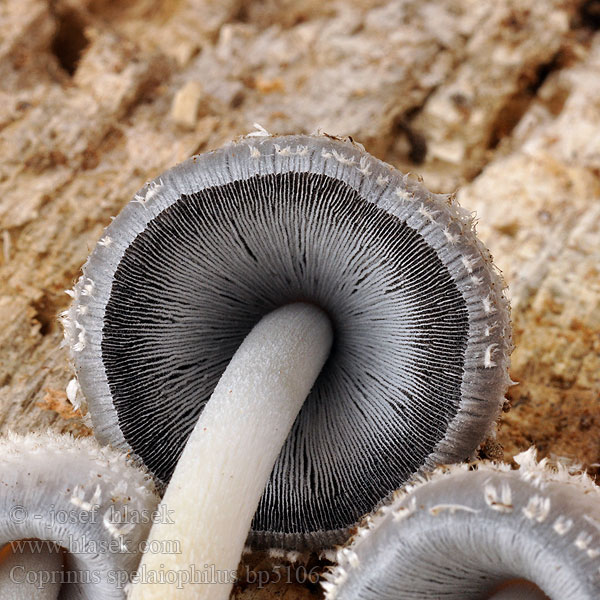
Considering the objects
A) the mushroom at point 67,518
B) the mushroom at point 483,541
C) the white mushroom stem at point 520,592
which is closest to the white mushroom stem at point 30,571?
the mushroom at point 67,518

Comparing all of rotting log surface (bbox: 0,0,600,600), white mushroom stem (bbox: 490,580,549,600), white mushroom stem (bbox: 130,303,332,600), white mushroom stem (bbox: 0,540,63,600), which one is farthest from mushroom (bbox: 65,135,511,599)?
rotting log surface (bbox: 0,0,600,600)

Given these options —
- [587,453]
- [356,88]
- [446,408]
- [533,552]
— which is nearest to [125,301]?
[446,408]

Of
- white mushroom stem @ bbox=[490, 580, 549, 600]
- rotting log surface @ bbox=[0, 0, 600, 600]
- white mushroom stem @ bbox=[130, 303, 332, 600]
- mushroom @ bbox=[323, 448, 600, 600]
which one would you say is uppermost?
rotting log surface @ bbox=[0, 0, 600, 600]

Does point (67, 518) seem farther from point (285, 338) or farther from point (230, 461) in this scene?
point (285, 338)

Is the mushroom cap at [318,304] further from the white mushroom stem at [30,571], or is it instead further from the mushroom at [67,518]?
the white mushroom stem at [30,571]

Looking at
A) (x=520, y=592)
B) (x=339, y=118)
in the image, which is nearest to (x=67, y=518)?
(x=520, y=592)

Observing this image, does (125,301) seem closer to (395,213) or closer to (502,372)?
(395,213)

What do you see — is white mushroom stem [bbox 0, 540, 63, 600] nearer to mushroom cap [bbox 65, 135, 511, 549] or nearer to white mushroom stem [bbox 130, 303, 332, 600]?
white mushroom stem [bbox 130, 303, 332, 600]

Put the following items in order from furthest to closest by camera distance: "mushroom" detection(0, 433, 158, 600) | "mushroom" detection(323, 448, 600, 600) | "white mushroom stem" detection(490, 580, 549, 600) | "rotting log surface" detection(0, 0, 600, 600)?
"rotting log surface" detection(0, 0, 600, 600) → "mushroom" detection(0, 433, 158, 600) → "white mushroom stem" detection(490, 580, 549, 600) → "mushroom" detection(323, 448, 600, 600)
